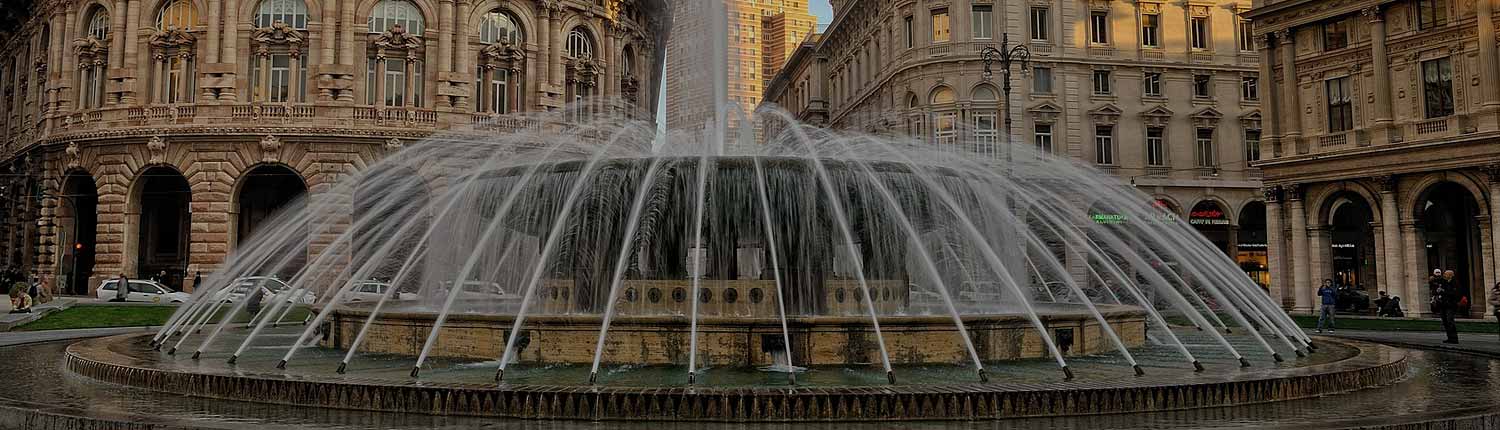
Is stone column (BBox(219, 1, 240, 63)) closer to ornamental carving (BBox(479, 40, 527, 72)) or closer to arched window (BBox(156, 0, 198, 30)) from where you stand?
arched window (BBox(156, 0, 198, 30))

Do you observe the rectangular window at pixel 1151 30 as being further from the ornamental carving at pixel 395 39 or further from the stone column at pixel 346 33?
the stone column at pixel 346 33

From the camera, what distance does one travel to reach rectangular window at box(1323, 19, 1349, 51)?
3400 centimetres

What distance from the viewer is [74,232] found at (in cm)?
4134

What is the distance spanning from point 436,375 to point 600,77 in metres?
39.6

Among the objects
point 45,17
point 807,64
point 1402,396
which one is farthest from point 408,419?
point 807,64

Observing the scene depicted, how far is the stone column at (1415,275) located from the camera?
1247 inches

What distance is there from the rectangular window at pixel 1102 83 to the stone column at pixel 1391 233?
1353 centimetres

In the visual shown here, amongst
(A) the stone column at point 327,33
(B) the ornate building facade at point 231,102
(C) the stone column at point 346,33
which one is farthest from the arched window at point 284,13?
(C) the stone column at point 346,33

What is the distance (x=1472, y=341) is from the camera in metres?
19.3

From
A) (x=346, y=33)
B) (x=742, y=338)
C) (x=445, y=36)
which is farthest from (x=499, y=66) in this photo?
(x=742, y=338)

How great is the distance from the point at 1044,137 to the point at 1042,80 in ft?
8.01

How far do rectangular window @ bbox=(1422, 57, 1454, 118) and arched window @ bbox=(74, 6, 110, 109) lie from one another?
4636cm

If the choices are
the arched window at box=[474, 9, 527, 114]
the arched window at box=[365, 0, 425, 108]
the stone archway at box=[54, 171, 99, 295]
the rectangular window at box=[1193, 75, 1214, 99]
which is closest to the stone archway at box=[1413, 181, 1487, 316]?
the rectangular window at box=[1193, 75, 1214, 99]

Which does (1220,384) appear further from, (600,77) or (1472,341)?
(600,77)
